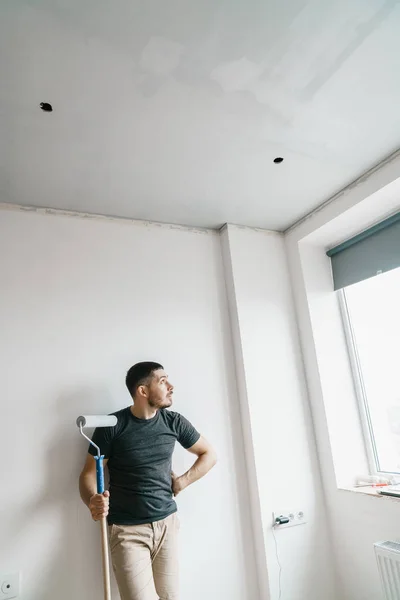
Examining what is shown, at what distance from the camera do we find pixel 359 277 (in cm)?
254

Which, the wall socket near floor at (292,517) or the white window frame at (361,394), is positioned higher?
the white window frame at (361,394)

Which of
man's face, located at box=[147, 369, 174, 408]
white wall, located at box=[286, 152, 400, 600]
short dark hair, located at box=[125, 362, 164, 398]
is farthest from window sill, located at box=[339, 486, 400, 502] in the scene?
short dark hair, located at box=[125, 362, 164, 398]

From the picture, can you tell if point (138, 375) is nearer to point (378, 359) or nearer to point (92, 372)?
point (92, 372)

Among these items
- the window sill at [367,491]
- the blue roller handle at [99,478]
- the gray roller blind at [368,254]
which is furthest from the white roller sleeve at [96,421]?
the gray roller blind at [368,254]

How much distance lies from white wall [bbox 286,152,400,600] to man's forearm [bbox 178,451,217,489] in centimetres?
80

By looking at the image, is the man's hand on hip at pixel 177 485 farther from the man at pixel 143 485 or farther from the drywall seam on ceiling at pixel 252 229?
the drywall seam on ceiling at pixel 252 229

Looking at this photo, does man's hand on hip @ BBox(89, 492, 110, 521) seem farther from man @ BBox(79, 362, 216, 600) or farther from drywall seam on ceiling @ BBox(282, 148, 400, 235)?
drywall seam on ceiling @ BBox(282, 148, 400, 235)

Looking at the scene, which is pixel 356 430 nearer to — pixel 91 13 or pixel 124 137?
pixel 124 137

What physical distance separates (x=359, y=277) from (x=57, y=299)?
6.25ft

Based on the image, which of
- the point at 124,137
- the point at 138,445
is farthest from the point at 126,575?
the point at 124,137

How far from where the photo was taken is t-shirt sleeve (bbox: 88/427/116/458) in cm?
187

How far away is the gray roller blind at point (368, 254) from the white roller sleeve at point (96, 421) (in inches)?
69.8

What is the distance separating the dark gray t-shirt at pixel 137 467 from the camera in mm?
1818

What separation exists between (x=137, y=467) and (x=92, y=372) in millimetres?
564
